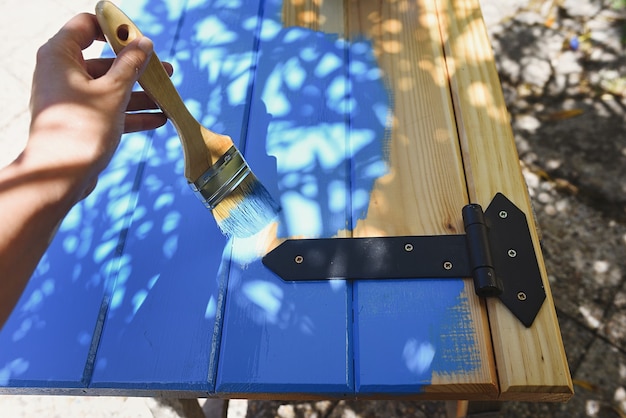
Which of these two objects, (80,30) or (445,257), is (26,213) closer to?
(80,30)

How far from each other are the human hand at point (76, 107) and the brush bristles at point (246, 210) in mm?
418

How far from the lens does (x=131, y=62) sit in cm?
131

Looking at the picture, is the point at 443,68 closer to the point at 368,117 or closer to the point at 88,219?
the point at 368,117

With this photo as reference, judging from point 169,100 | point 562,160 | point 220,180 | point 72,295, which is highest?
point 169,100

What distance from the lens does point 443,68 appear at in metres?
2.07

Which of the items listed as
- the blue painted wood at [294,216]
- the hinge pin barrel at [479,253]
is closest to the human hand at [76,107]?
the blue painted wood at [294,216]

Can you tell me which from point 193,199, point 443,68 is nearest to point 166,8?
point 193,199

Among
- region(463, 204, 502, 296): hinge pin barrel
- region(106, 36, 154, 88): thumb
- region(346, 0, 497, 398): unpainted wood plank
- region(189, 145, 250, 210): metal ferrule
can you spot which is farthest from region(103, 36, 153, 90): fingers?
region(463, 204, 502, 296): hinge pin barrel

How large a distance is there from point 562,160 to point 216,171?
8.49 ft

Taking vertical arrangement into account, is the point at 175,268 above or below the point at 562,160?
above

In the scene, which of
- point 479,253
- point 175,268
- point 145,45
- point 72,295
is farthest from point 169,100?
point 479,253

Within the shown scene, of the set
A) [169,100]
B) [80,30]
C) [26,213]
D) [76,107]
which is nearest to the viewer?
[26,213]

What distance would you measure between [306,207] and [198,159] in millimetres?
381

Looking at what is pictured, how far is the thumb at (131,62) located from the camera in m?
1.29
